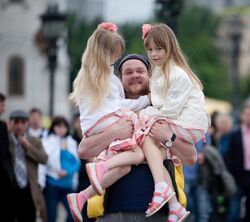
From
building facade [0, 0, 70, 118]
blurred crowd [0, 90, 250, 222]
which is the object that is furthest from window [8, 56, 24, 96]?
blurred crowd [0, 90, 250, 222]

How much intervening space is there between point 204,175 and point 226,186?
0.35m

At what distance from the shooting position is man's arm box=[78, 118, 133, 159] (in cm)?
704

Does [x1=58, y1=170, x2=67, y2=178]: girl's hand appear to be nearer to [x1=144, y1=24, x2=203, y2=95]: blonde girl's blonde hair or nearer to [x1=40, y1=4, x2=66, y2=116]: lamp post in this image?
[x1=144, y1=24, x2=203, y2=95]: blonde girl's blonde hair

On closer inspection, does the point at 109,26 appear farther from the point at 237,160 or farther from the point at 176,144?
the point at 237,160

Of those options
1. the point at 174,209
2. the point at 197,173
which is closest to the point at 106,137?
the point at 174,209

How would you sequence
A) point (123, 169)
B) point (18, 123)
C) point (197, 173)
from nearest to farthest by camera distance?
point (123, 169)
point (18, 123)
point (197, 173)

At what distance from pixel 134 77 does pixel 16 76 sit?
61847 mm

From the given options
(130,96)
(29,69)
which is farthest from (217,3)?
(130,96)

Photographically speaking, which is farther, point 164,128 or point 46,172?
point 46,172

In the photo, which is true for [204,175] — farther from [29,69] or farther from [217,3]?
[217,3]

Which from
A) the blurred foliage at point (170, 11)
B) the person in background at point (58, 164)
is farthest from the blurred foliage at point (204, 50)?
the person in background at point (58, 164)

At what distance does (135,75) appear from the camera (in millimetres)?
7199

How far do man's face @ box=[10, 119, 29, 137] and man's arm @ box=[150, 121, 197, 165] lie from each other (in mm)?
6953

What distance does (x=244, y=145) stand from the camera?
1606 cm
